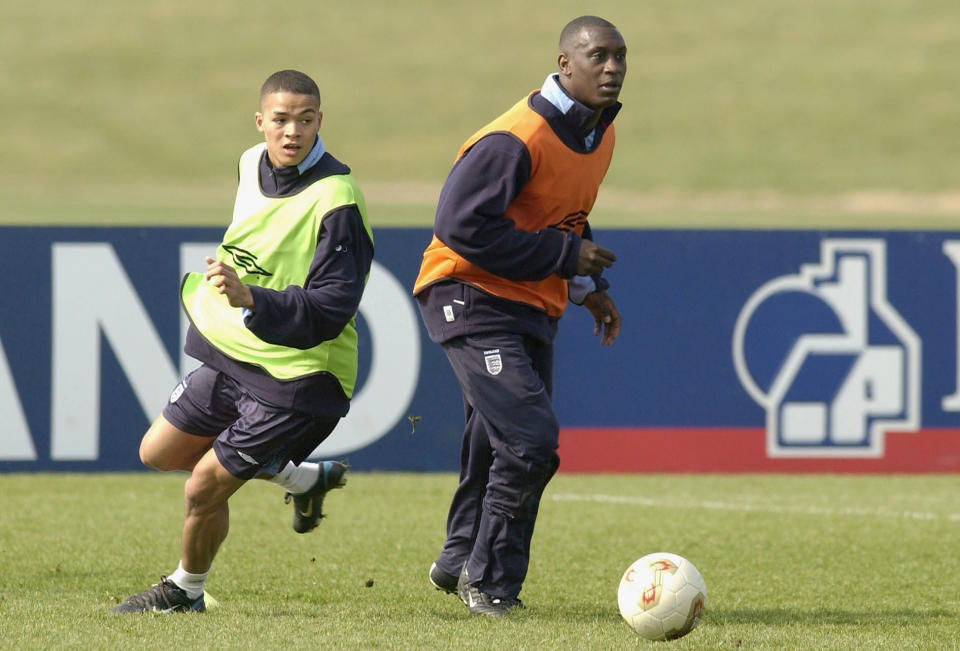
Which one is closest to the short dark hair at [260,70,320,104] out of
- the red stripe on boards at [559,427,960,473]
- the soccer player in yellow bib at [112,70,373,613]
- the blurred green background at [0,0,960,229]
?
the soccer player in yellow bib at [112,70,373,613]

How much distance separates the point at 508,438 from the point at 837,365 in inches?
223

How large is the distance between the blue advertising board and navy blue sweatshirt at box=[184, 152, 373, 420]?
15.9ft

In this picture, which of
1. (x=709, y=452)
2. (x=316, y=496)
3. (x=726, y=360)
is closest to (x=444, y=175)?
(x=726, y=360)

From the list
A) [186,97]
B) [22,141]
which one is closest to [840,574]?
[22,141]

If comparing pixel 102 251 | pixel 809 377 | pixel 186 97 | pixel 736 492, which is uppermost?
pixel 186 97

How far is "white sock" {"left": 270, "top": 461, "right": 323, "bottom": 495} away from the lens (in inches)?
259

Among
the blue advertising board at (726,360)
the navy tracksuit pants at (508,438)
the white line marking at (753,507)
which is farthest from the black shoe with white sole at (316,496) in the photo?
the blue advertising board at (726,360)

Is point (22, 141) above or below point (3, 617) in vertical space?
above

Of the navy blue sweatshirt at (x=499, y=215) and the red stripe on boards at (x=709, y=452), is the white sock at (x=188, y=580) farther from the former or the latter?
the red stripe on boards at (x=709, y=452)

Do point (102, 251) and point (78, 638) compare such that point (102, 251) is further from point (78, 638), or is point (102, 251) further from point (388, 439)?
point (78, 638)

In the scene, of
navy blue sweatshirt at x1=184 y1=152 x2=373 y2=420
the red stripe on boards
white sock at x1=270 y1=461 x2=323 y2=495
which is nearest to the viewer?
navy blue sweatshirt at x1=184 y1=152 x2=373 y2=420

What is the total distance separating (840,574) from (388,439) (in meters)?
4.12

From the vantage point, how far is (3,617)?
18.9ft

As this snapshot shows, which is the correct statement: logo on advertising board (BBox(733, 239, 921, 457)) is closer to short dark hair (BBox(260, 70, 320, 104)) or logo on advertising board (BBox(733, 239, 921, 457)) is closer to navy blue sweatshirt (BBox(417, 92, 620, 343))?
navy blue sweatshirt (BBox(417, 92, 620, 343))
